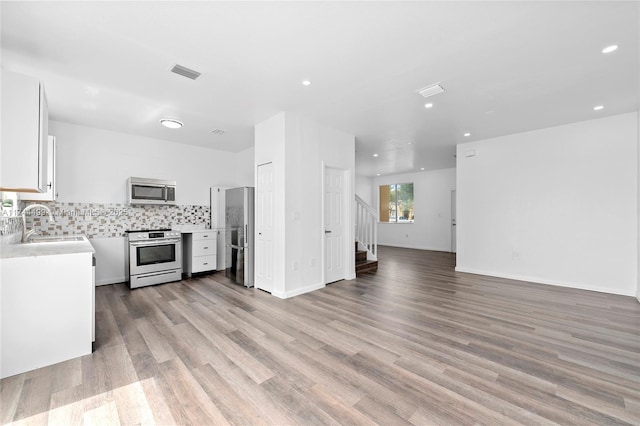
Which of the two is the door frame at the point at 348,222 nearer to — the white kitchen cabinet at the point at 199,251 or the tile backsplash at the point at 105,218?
the white kitchen cabinet at the point at 199,251

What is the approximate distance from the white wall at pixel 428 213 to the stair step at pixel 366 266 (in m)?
4.11

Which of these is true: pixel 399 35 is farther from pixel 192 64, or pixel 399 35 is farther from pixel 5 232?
pixel 5 232

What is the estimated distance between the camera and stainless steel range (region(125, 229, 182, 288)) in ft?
15.0

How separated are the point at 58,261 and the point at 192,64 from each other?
220 cm

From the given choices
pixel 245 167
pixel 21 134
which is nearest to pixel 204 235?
pixel 245 167

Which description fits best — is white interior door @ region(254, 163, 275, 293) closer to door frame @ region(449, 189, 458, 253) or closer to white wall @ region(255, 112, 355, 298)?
white wall @ region(255, 112, 355, 298)

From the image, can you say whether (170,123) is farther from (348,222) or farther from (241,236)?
(348,222)

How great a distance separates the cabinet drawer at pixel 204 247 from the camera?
5380mm

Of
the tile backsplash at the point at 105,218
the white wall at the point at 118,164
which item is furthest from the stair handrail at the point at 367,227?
the tile backsplash at the point at 105,218

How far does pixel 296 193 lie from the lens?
426 cm

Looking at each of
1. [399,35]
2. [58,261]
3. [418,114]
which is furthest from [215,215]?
[399,35]

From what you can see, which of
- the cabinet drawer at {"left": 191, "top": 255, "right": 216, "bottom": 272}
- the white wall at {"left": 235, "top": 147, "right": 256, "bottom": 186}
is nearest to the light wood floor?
the cabinet drawer at {"left": 191, "top": 255, "right": 216, "bottom": 272}

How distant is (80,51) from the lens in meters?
2.55

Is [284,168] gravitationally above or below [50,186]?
above
